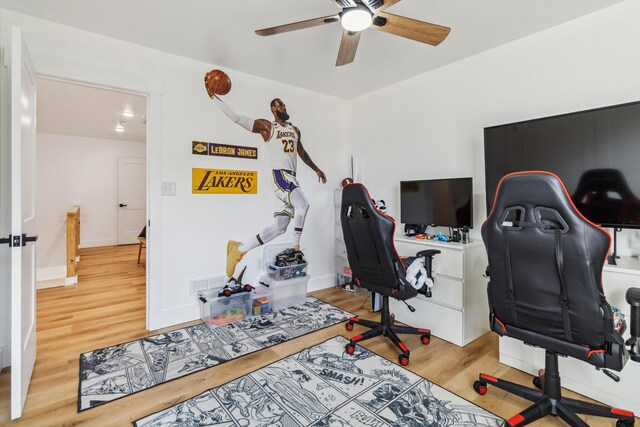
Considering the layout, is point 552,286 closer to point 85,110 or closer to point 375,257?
point 375,257

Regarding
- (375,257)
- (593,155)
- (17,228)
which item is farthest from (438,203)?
(17,228)

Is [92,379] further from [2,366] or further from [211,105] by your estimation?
[211,105]

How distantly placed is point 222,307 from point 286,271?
79cm

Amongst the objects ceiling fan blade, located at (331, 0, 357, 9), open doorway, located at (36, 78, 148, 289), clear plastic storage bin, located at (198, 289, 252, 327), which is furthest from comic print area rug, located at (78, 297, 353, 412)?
open doorway, located at (36, 78, 148, 289)

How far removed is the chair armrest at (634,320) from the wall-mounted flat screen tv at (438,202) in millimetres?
1329

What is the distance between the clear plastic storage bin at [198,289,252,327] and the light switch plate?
1.02 metres

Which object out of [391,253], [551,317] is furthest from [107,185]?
[551,317]

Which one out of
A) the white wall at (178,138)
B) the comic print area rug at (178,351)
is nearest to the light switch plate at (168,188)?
the white wall at (178,138)

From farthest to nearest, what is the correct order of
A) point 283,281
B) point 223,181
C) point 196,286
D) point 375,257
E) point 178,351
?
1. point 283,281
2. point 223,181
3. point 196,286
4. point 178,351
5. point 375,257

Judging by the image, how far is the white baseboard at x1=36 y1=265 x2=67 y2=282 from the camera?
414 centimetres

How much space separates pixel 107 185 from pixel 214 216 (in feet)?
18.1

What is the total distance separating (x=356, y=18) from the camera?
1.73m

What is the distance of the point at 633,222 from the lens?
1910 mm

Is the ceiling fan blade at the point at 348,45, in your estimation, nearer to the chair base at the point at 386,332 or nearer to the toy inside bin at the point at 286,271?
the chair base at the point at 386,332
